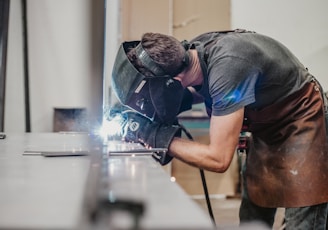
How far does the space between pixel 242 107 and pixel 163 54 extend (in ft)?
1.03

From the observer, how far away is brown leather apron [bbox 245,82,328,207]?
1446mm

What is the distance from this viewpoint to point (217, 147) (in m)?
1.23

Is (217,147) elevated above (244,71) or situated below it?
below

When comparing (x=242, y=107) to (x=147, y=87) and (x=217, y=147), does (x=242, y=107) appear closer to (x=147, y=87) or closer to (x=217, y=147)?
(x=217, y=147)

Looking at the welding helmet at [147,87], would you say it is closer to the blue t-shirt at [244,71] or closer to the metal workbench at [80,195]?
the blue t-shirt at [244,71]

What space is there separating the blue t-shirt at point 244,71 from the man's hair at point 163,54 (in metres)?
0.09

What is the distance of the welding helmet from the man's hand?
0.13 feet

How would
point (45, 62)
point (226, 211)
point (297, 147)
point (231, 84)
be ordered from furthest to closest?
point (226, 211) < point (45, 62) < point (297, 147) < point (231, 84)

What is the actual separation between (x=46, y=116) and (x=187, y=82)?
1.59m

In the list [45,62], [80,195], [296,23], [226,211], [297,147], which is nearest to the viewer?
[80,195]

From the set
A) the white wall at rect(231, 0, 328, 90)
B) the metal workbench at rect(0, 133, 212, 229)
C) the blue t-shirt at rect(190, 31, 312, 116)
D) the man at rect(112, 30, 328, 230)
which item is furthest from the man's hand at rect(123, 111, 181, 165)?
the white wall at rect(231, 0, 328, 90)

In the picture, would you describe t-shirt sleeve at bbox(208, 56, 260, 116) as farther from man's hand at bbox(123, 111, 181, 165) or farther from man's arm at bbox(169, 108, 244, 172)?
man's hand at bbox(123, 111, 181, 165)

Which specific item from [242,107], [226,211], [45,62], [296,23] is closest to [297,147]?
[242,107]

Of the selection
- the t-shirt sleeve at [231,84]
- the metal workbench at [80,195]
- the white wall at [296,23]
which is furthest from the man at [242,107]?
the white wall at [296,23]
